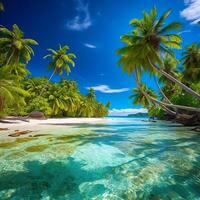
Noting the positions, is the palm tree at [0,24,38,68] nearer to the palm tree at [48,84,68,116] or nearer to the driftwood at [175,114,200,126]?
the palm tree at [48,84,68,116]

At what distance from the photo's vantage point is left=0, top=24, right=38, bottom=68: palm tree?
80.9ft

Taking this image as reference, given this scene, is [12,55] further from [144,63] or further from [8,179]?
[8,179]

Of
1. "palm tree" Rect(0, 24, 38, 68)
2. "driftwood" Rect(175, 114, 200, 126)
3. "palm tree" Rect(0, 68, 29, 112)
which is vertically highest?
"palm tree" Rect(0, 24, 38, 68)

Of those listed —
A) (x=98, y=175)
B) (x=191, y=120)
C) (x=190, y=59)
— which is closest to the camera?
(x=98, y=175)

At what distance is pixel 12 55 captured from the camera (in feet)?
83.7

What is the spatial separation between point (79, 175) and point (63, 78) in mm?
44900

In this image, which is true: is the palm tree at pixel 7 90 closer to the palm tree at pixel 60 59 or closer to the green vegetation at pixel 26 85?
the green vegetation at pixel 26 85

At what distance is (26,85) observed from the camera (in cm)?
3925

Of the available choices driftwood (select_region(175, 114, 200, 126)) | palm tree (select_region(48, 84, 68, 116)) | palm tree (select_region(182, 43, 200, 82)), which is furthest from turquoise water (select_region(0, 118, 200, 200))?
palm tree (select_region(48, 84, 68, 116))

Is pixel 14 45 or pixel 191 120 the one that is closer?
pixel 191 120

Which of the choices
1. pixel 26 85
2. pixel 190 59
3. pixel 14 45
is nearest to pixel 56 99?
pixel 26 85

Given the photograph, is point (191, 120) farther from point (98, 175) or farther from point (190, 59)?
point (98, 175)

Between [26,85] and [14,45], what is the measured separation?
15.5 m

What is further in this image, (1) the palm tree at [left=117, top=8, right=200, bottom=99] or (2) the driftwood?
(2) the driftwood
